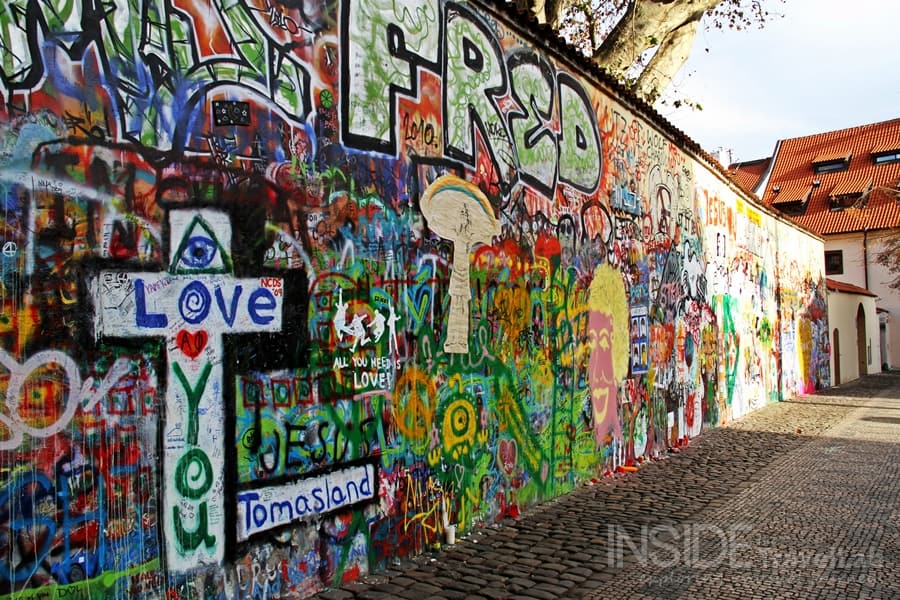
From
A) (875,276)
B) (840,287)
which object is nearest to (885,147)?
(875,276)

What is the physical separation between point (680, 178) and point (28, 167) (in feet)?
35.0

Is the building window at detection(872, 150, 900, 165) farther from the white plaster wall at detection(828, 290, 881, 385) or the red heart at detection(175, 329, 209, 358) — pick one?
the red heart at detection(175, 329, 209, 358)

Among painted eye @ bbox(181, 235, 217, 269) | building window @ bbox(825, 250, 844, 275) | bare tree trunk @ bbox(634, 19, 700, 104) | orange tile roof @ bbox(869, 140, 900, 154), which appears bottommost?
painted eye @ bbox(181, 235, 217, 269)

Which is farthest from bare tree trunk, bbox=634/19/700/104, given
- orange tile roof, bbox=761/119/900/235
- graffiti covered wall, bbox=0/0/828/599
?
orange tile roof, bbox=761/119/900/235

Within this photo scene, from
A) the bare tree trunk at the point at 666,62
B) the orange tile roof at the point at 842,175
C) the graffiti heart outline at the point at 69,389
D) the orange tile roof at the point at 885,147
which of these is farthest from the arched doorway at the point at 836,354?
the graffiti heart outline at the point at 69,389

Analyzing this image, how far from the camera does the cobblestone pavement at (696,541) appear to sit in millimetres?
4875

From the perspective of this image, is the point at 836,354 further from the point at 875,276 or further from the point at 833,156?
the point at 833,156

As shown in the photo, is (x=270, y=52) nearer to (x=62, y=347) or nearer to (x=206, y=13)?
(x=206, y=13)

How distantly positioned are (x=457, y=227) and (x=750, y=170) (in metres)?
49.0

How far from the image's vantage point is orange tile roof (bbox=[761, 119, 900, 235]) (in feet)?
131

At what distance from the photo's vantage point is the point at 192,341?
399 centimetres

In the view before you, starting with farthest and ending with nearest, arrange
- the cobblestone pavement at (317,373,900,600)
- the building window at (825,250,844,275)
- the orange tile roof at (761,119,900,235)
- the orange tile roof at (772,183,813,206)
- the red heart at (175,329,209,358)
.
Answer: the orange tile roof at (772,183,813,206)
the building window at (825,250,844,275)
the orange tile roof at (761,119,900,235)
the cobblestone pavement at (317,373,900,600)
the red heart at (175,329,209,358)

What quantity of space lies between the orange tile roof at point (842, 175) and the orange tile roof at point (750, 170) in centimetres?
113

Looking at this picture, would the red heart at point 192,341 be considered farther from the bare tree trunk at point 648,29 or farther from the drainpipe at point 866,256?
the drainpipe at point 866,256
